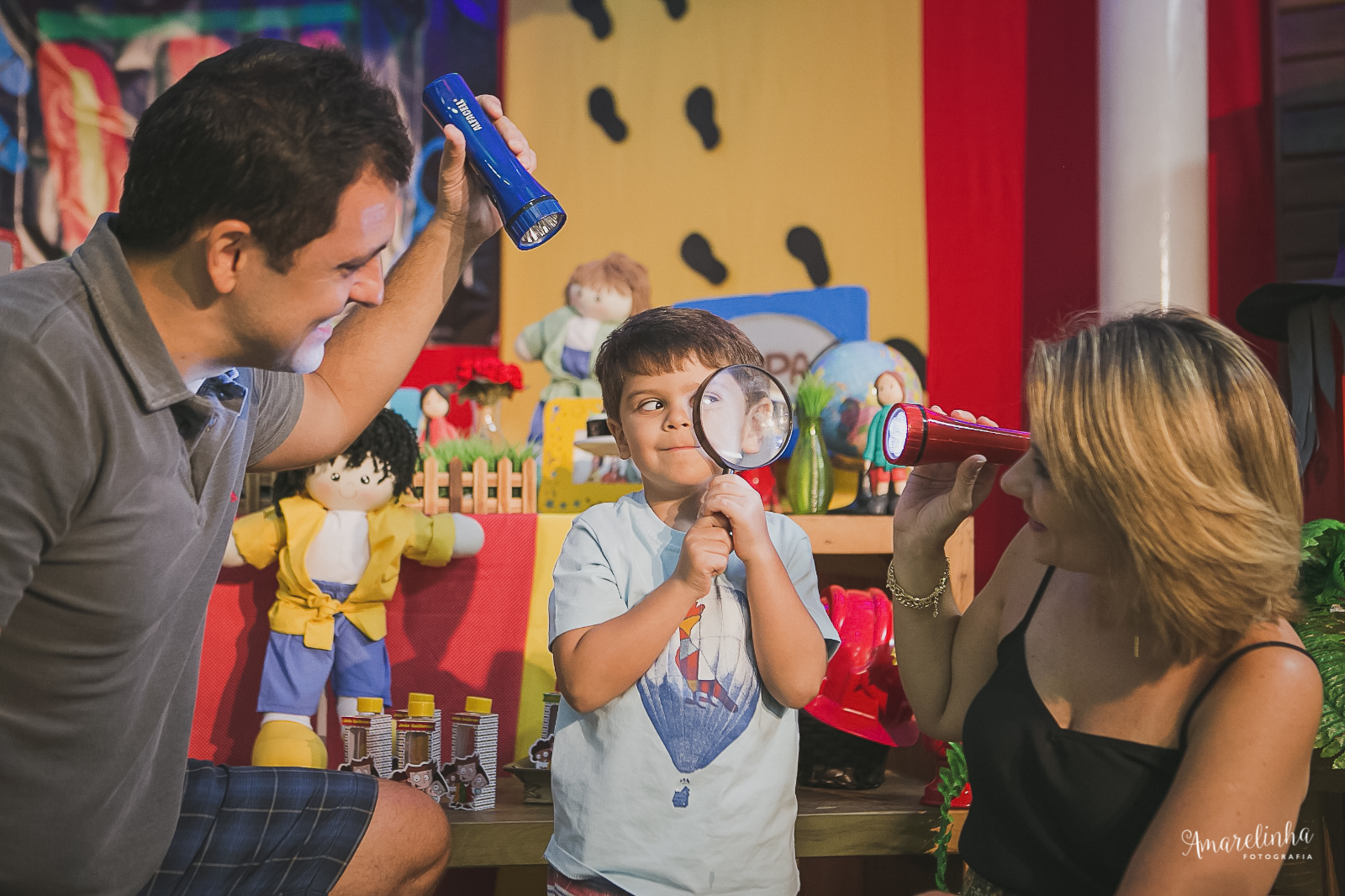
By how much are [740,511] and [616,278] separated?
2.16m

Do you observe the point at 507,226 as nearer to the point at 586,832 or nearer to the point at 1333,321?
the point at 586,832

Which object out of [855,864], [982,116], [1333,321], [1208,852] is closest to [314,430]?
[1208,852]

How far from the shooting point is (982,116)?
3414 millimetres

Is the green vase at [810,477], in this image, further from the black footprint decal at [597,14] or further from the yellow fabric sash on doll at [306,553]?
the black footprint decal at [597,14]

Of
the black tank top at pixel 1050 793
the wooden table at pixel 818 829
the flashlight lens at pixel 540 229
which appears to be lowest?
the wooden table at pixel 818 829

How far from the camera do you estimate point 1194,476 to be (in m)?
1.04

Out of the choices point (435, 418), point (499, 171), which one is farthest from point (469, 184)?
point (435, 418)

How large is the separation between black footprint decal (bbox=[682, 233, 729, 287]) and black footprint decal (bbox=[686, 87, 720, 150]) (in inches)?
13.2

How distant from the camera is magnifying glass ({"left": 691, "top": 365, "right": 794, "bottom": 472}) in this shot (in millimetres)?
1281

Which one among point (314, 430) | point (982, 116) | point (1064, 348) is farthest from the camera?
point (982, 116)

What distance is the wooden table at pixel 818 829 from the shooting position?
1.80 m

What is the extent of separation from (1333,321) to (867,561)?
111cm

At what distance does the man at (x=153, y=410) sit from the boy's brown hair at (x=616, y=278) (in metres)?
2.10

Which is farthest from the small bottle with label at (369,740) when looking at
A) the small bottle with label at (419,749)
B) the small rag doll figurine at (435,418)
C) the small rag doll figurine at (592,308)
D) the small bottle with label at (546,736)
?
the small rag doll figurine at (592,308)
